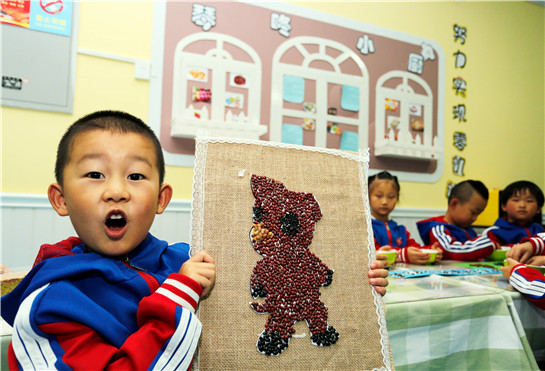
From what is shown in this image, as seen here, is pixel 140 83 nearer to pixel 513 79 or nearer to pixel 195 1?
pixel 195 1

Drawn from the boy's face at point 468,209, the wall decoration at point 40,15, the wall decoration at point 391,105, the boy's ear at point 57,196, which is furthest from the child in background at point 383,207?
the wall decoration at point 40,15

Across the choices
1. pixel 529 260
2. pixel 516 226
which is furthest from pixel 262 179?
pixel 516 226

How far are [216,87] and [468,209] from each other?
1617 mm

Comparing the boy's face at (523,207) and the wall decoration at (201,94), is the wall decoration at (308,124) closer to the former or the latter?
the wall decoration at (201,94)

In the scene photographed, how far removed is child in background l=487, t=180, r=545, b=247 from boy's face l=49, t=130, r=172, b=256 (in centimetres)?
215

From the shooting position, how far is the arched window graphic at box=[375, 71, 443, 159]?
255 centimetres

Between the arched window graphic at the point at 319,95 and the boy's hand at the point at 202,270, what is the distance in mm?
1679

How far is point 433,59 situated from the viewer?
281cm

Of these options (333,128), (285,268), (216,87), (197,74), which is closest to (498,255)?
(333,128)

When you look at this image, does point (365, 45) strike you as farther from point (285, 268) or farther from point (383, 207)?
point (285, 268)

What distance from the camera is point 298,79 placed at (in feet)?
7.72

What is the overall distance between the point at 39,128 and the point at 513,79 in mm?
3473

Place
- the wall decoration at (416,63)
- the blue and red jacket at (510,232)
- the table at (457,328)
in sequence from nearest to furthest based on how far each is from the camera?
the table at (457,328), the blue and red jacket at (510,232), the wall decoration at (416,63)

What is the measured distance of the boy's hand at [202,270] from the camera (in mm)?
604
